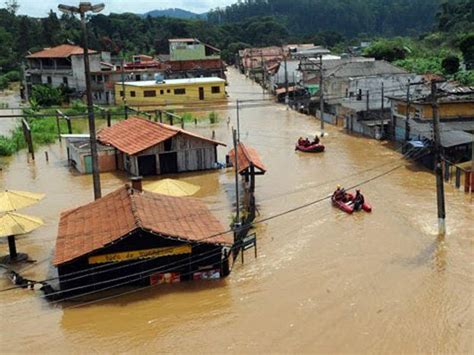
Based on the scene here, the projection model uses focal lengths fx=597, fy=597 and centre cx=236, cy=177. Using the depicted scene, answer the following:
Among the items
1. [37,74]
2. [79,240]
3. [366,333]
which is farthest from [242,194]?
[37,74]

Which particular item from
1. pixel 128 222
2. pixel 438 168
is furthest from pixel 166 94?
pixel 128 222

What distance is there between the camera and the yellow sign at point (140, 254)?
56.9ft

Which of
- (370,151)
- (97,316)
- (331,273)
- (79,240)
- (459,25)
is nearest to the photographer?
(97,316)

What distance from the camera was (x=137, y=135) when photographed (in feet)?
114

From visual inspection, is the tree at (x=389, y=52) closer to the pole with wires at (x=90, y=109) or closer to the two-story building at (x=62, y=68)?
the two-story building at (x=62, y=68)

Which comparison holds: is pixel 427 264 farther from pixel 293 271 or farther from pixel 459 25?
pixel 459 25

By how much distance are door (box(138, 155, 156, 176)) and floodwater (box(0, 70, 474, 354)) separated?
172 inches

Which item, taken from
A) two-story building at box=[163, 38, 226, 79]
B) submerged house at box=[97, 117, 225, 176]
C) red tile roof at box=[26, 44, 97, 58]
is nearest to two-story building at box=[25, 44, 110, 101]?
red tile roof at box=[26, 44, 97, 58]

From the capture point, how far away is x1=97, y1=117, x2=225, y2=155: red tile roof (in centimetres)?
3312

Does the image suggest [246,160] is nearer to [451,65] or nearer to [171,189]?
[171,189]

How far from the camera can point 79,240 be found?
18.0 meters

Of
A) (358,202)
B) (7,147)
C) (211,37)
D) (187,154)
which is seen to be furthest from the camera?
(211,37)

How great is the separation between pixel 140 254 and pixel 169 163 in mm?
16783

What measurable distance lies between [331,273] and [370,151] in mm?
20788
